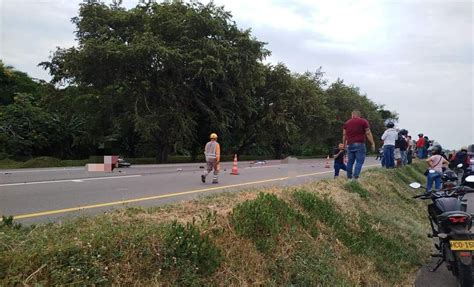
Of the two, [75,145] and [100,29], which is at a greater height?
[100,29]

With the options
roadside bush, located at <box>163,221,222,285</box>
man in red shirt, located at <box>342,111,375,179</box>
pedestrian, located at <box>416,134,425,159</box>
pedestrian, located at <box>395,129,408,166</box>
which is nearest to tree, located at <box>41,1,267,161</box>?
pedestrian, located at <box>416,134,425,159</box>

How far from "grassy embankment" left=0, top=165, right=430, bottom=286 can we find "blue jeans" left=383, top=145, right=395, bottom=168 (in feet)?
25.5

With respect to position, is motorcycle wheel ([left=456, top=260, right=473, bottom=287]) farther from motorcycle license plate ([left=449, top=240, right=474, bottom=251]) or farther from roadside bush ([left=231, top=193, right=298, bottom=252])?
roadside bush ([left=231, top=193, right=298, bottom=252])

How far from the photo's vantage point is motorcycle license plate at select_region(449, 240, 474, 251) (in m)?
5.68

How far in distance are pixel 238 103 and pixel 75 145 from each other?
16.9m

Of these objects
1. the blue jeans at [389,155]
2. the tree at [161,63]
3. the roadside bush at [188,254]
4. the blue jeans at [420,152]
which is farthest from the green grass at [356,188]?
the tree at [161,63]

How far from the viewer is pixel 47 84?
3728cm

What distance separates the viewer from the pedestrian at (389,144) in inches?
614

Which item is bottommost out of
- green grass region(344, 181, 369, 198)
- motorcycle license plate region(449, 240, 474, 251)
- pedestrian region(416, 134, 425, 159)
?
motorcycle license plate region(449, 240, 474, 251)

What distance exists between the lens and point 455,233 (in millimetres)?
5844

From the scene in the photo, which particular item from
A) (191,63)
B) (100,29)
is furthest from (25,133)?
(191,63)

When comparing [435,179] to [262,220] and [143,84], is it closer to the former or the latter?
[262,220]

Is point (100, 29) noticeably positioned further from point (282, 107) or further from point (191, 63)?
point (282, 107)

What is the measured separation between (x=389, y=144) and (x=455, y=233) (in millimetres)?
10619
